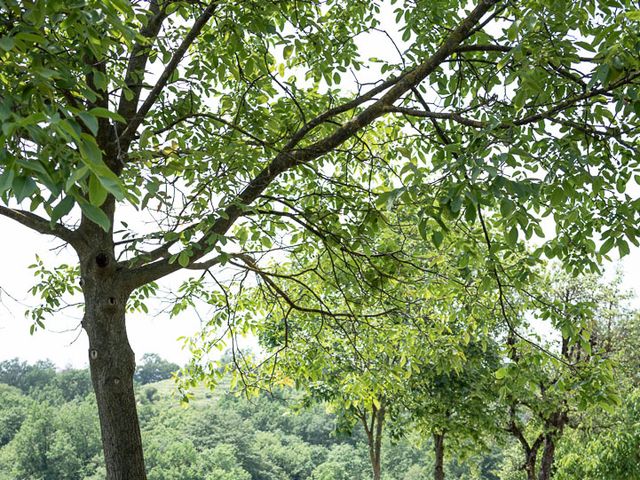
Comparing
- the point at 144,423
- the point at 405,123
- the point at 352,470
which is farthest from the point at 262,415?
the point at 405,123

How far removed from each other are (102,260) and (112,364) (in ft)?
2.31

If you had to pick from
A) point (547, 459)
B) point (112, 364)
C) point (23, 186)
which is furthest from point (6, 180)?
point (547, 459)

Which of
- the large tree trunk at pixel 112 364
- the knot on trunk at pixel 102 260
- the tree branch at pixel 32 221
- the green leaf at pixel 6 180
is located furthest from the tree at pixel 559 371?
the tree branch at pixel 32 221

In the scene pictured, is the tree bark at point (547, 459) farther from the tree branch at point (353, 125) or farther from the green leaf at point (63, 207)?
the green leaf at point (63, 207)

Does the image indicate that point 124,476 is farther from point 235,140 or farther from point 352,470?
point 352,470

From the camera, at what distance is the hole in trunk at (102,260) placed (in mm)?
4199

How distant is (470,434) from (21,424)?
5288 centimetres

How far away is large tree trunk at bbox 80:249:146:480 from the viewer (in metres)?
3.95

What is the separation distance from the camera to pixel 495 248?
147 inches

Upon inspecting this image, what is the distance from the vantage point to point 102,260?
165 inches

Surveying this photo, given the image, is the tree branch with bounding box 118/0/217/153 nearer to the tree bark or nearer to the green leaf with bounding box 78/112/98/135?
the green leaf with bounding box 78/112/98/135

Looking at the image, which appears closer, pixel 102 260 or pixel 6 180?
pixel 6 180

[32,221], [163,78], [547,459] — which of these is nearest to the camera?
[32,221]

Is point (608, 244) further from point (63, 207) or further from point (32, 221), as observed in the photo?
point (32, 221)
